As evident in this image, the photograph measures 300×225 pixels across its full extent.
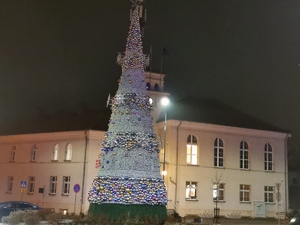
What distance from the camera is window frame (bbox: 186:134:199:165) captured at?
4212 centimetres

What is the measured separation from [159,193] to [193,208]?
18.0 metres

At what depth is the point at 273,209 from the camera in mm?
45000

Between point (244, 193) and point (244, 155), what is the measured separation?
11.8ft

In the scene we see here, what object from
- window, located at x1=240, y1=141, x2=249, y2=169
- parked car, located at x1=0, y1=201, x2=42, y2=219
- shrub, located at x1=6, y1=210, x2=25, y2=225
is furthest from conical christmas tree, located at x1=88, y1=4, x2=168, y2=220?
window, located at x1=240, y1=141, x2=249, y2=169

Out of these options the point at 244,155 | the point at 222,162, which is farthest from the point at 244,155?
the point at 222,162

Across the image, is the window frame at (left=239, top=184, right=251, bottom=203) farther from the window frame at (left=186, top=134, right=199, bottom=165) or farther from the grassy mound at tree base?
the grassy mound at tree base

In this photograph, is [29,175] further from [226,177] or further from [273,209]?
[273,209]

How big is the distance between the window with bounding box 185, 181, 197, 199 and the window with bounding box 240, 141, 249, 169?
5601mm

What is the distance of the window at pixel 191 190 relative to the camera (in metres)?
41.4

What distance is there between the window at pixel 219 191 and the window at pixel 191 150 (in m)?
2.91

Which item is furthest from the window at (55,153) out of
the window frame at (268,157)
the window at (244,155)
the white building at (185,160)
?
the window frame at (268,157)

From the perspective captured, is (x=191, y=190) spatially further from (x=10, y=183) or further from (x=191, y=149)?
(x=10, y=183)

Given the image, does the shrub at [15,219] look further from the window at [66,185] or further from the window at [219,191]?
the window at [219,191]

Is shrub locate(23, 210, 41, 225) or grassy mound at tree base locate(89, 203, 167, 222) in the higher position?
grassy mound at tree base locate(89, 203, 167, 222)
